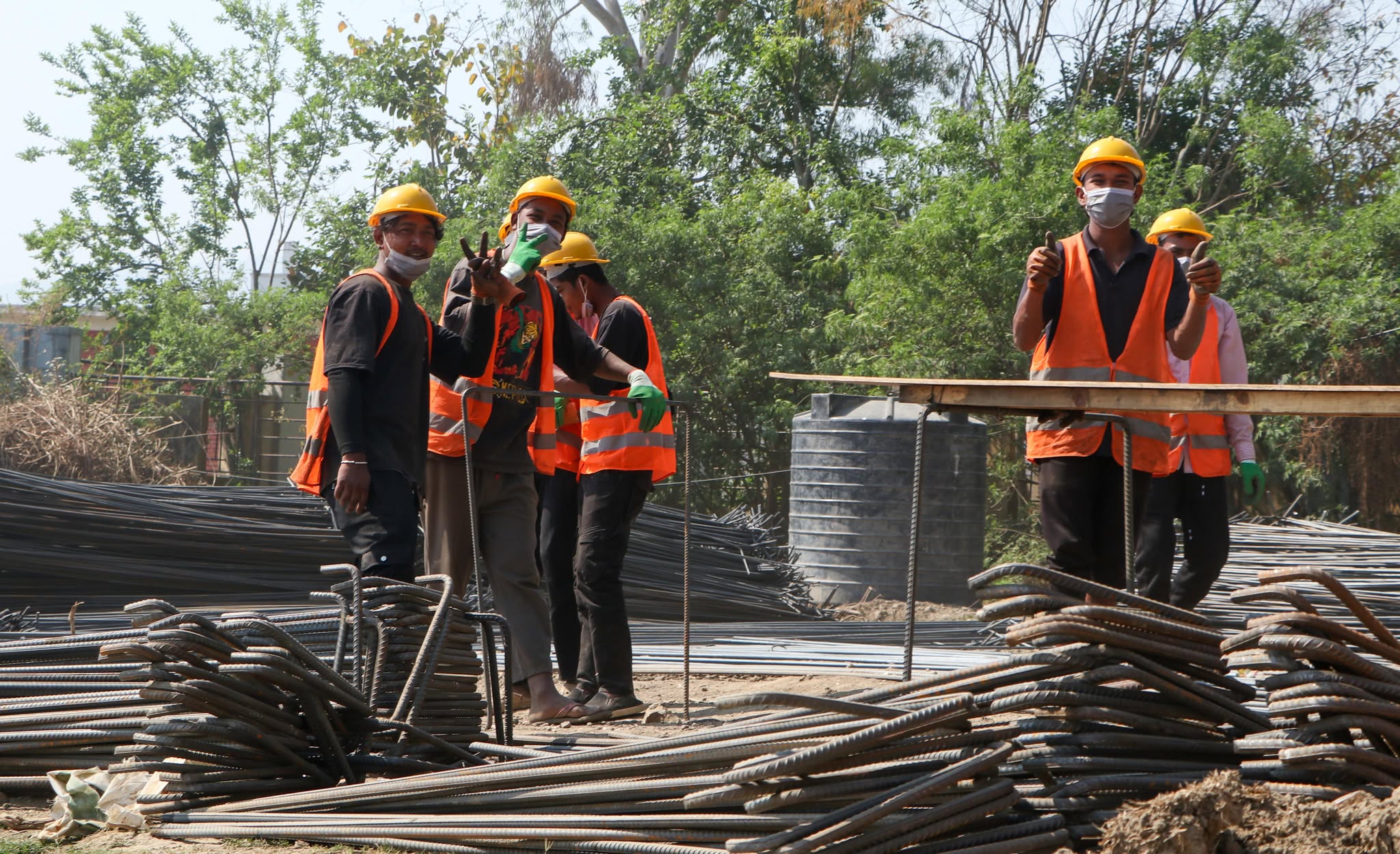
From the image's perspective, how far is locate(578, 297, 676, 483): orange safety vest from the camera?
5.54m

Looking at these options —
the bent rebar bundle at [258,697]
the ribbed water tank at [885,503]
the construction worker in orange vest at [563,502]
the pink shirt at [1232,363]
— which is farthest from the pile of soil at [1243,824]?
the ribbed water tank at [885,503]

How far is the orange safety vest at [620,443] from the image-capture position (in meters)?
5.54

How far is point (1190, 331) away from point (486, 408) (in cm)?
251

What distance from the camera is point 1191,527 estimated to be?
572 cm

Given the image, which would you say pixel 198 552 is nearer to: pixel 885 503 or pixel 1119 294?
pixel 885 503

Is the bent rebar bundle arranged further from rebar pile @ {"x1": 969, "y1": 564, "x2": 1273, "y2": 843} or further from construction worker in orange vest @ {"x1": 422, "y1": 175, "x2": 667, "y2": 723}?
rebar pile @ {"x1": 969, "y1": 564, "x2": 1273, "y2": 843}

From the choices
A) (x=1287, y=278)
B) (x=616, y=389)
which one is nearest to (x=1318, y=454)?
(x=1287, y=278)

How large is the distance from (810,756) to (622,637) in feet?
10.3

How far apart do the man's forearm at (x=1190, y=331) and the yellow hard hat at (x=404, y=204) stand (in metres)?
2.60

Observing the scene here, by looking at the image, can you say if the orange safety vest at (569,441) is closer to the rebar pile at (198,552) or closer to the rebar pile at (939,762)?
the rebar pile at (939,762)

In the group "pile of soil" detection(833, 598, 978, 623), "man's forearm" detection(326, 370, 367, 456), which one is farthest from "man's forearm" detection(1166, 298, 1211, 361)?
"pile of soil" detection(833, 598, 978, 623)

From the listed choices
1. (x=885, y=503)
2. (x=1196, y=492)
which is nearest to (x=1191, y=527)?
(x=1196, y=492)

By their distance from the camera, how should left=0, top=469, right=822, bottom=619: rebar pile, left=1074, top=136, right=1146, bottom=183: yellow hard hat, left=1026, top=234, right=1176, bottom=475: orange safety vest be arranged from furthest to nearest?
left=0, top=469, right=822, bottom=619: rebar pile < left=1074, top=136, right=1146, bottom=183: yellow hard hat < left=1026, top=234, right=1176, bottom=475: orange safety vest

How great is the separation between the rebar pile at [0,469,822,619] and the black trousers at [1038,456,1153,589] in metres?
4.59
